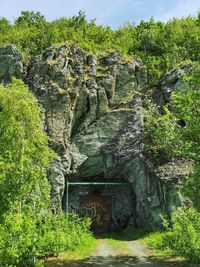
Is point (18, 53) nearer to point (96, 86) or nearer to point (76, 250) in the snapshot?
point (96, 86)

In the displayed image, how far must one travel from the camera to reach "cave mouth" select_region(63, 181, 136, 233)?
2941cm

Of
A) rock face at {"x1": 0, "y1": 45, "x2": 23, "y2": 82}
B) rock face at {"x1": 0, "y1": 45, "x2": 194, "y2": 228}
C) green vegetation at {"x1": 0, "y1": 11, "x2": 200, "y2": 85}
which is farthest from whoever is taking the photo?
green vegetation at {"x1": 0, "y1": 11, "x2": 200, "y2": 85}

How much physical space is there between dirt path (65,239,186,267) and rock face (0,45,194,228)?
4.74 metres

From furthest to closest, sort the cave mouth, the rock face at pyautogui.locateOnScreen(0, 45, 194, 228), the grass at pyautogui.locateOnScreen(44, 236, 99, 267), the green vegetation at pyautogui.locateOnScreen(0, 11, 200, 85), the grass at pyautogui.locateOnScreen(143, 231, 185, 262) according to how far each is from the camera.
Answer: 1. the green vegetation at pyautogui.locateOnScreen(0, 11, 200, 85)
2. the cave mouth
3. the rock face at pyautogui.locateOnScreen(0, 45, 194, 228)
4. the grass at pyautogui.locateOnScreen(143, 231, 185, 262)
5. the grass at pyautogui.locateOnScreen(44, 236, 99, 267)

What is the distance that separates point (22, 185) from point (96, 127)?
1601cm

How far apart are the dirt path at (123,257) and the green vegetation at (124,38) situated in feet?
50.6

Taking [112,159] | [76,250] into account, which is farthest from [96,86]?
[76,250]

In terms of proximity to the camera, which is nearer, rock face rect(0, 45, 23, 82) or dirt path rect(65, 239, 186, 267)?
dirt path rect(65, 239, 186, 267)

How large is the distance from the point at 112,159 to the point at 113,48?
11.0 metres

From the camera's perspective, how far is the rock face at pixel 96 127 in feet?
89.5

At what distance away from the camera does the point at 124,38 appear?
39.5 m

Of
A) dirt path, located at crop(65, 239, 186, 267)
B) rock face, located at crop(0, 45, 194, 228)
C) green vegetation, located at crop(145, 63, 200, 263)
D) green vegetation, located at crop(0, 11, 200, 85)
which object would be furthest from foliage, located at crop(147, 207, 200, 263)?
green vegetation, located at crop(0, 11, 200, 85)

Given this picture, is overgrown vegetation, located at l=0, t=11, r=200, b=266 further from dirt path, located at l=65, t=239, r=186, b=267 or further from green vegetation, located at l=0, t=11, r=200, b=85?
green vegetation, located at l=0, t=11, r=200, b=85

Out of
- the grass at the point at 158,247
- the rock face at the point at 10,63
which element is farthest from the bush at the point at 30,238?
the rock face at the point at 10,63
